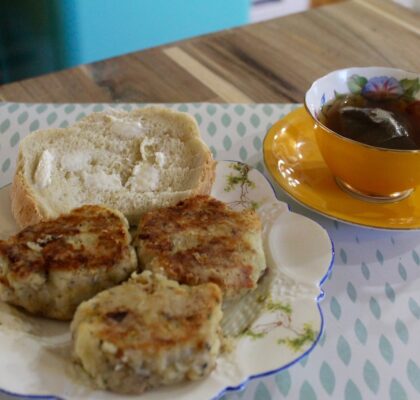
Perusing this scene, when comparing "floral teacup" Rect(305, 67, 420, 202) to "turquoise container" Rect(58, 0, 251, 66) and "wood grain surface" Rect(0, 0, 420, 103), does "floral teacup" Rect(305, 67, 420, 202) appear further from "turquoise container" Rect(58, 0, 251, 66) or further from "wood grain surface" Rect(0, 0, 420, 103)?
"turquoise container" Rect(58, 0, 251, 66)

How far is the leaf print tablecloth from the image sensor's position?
92 centimetres

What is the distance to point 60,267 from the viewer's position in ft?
3.00

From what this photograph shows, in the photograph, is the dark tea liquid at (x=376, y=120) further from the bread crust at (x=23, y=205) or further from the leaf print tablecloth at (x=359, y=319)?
the bread crust at (x=23, y=205)

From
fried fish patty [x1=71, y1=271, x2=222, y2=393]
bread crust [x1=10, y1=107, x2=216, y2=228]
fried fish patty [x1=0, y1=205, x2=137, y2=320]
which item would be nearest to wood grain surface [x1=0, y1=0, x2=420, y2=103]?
bread crust [x1=10, y1=107, x2=216, y2=228]

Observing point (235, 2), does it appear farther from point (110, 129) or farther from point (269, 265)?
point (269, 265)

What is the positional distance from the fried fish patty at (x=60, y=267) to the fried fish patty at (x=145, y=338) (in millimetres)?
71

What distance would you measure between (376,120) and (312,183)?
201 mm

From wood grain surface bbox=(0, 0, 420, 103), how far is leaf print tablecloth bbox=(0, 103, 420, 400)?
309 millimetres

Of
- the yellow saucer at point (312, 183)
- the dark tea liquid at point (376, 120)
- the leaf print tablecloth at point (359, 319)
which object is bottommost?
the leaf print tablecloth at point (359, 319)

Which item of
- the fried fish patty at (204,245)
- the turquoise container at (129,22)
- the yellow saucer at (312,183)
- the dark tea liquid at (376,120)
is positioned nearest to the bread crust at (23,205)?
the fried fish patty at (204,245)

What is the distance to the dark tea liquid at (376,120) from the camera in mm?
1197

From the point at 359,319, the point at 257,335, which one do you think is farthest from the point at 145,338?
Result: the point at 359,319

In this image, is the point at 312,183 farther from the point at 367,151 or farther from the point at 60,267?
the point at 60,267

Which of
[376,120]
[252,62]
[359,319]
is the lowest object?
[359,319]
